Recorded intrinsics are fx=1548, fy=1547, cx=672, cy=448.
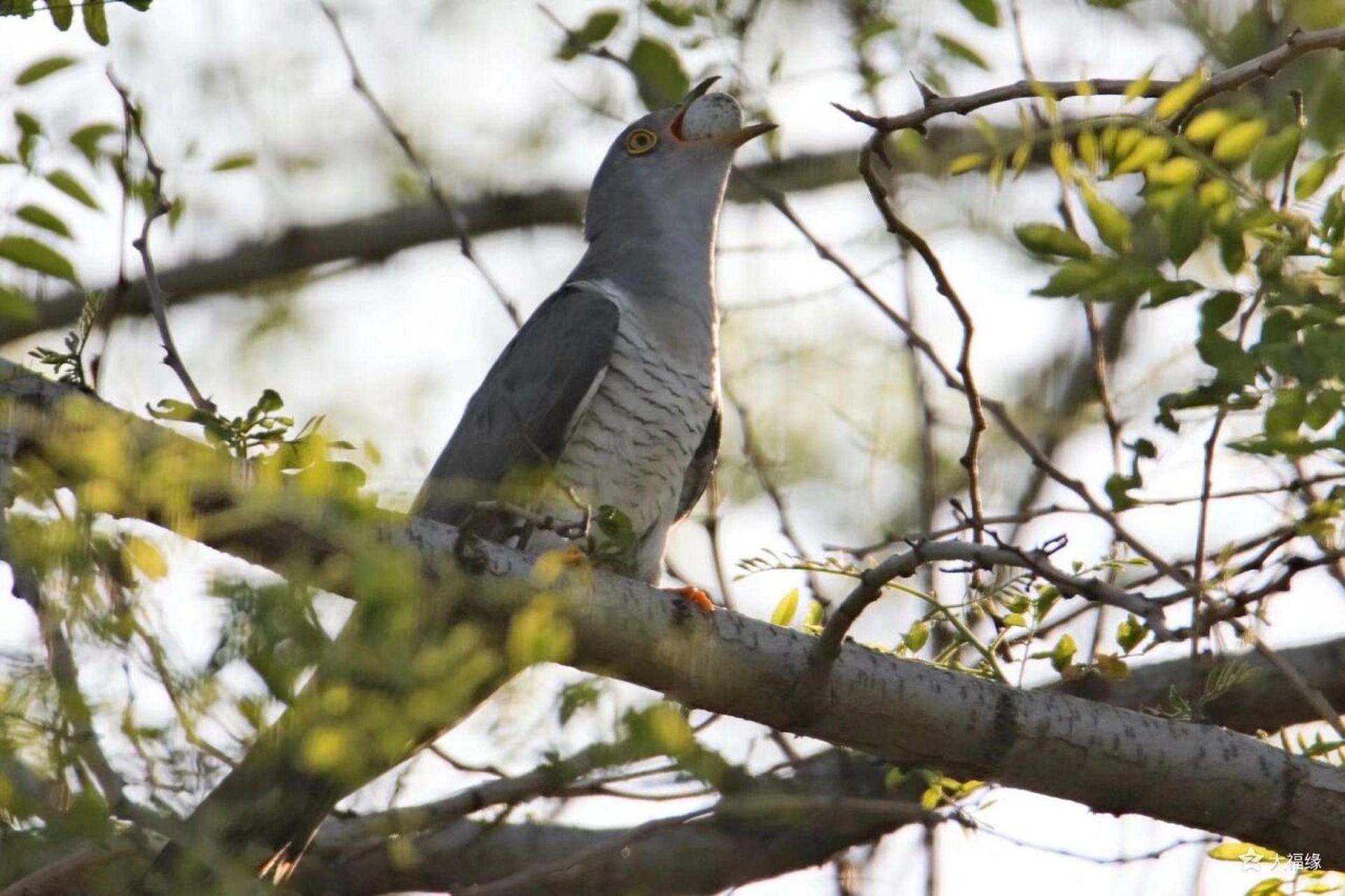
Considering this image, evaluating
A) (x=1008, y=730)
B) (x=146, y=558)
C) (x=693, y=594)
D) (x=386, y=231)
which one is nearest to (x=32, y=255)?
(x=146, y=558)

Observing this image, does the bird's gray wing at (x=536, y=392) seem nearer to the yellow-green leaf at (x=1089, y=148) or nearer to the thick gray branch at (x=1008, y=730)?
the thick gray branch at (x=1008, y=730)

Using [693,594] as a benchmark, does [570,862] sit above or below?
below

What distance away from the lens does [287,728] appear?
5.86 ft

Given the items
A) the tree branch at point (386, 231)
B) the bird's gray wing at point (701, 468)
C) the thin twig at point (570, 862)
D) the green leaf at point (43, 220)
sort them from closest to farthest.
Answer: the green leaf at point (43, 220), the thin twig at point (570, 862), the bird's gray wing at point (701, 468), the tree branch at point (386, 231)

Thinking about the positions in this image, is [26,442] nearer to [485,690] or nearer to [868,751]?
[485,690]

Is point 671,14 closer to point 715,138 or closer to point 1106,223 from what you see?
point 715,138

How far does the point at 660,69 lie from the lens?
431cm

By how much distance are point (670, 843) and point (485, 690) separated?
1558 millimetres

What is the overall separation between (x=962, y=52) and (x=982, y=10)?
39 cm

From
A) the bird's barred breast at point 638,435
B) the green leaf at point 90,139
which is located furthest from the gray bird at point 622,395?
the green leaf at point 90,139

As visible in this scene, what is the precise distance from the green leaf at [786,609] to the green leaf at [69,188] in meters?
1.51

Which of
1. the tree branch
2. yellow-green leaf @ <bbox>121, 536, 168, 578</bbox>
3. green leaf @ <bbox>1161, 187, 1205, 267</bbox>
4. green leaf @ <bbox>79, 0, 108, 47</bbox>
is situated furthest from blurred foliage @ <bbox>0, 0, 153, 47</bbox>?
the tree branch

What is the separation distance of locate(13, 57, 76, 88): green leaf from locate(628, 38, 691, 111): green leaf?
5.83ft

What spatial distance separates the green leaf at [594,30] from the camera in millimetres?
4156
